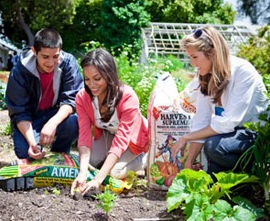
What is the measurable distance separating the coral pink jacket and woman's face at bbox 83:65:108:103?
7.8 inches

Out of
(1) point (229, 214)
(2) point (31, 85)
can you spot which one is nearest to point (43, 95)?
(2) point (31, 85)

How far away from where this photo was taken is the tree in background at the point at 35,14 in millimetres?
18234

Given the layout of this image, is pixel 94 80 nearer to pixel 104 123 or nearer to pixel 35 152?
pixel 104 123

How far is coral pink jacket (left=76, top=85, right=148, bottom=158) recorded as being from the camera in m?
2.35

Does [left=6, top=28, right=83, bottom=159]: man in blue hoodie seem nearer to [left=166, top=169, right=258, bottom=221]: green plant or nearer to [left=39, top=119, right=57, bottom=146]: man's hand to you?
[left=39, top=119, right=57, bottom=146]: man's hand

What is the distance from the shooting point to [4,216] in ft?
6.35

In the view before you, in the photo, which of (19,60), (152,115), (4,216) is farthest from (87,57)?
(4,216)

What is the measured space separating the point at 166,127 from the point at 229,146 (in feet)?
1.99

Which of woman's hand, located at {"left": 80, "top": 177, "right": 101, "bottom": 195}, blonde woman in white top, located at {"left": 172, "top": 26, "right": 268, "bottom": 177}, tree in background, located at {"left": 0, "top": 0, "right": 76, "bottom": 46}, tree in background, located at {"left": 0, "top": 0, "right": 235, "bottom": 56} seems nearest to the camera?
blonde woman in white top, located at {"left": 172, "top": 26, "right": 268, "bottom": 177}

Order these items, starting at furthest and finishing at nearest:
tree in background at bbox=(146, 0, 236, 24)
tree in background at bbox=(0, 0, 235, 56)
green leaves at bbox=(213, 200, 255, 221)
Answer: tree in background at bbox=(146, 0, 236, 24), tree in background at bbox=(0, 0, 235, 56), green leaves at bbox=(213, 200, 255, 221)

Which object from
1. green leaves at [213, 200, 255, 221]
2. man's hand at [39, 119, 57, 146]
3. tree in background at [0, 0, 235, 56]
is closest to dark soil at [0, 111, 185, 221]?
green leaves at [213, 200, 255, 221]

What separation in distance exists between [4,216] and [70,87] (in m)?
1.29

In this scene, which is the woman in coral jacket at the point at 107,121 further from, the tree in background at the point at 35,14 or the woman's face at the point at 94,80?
the tree in background at the point at 35,14

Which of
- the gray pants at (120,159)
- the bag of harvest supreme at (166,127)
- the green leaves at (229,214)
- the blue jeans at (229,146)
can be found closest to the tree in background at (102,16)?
the gray pants at (120,159)
